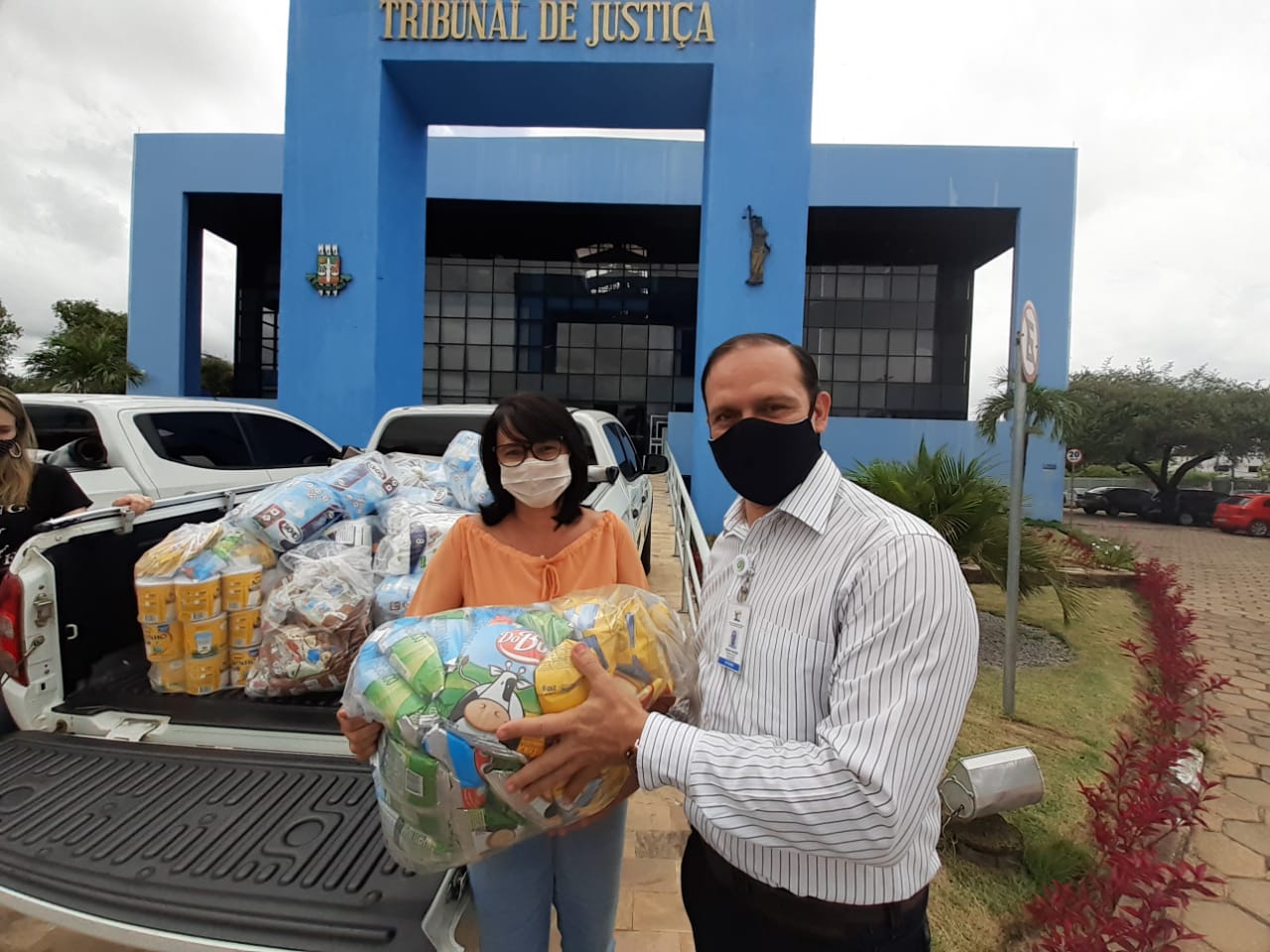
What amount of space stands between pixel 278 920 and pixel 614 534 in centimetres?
123

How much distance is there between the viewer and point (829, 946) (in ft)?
3.85

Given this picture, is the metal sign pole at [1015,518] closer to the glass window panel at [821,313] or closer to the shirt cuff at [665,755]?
the shirt cuff at [665,755]

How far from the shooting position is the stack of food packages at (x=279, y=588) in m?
2.55

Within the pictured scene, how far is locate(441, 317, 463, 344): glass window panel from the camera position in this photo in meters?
25.2

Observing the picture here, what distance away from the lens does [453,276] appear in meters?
25.1

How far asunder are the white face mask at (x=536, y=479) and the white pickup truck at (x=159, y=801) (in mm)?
964

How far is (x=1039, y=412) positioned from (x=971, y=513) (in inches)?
419

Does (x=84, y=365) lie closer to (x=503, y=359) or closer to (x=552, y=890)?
(x=503, y=359)

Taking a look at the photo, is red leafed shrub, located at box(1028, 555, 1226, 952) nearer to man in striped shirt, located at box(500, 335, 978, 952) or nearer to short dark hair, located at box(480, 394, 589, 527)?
man in striped shirt, located at box(500, 335, 978, 952)

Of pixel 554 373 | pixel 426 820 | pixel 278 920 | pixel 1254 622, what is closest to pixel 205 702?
pixel 278 920

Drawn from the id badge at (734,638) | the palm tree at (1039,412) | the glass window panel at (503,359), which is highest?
the glass window panel at (503,359)

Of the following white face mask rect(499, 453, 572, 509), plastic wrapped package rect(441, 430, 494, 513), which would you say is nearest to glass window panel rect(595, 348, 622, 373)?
plastic wrapped package rect(441, 430, 494, 513)

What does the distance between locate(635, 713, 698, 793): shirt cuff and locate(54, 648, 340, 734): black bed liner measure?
5.32 ft

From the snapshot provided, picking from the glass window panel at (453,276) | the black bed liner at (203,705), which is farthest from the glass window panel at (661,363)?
the black bed liner at (203,705)
